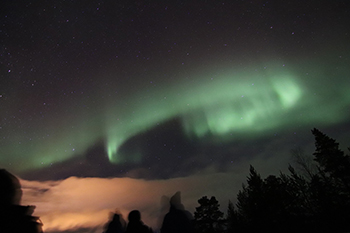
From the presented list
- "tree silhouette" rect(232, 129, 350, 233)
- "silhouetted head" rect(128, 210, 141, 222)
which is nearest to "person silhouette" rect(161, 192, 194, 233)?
"tree silhouette" rect(232, 129, 350, 233)

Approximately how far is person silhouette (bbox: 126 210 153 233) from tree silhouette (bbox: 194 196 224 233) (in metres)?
29.6

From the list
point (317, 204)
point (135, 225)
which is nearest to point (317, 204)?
point (317, 204)

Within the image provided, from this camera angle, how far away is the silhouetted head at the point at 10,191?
6453 mm

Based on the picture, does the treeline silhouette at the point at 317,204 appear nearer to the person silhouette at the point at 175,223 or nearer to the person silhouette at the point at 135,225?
the person silhouette at the point at 175,223

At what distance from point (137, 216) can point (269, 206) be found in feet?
81.2

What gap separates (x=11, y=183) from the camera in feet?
22.1

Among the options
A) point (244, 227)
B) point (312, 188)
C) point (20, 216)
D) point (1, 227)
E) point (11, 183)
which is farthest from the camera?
point (312, 188)

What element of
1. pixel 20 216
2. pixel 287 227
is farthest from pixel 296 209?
pixel 20 216

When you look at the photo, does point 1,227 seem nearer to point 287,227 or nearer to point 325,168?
point 287,227

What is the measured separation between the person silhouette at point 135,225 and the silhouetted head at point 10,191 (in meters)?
5.48

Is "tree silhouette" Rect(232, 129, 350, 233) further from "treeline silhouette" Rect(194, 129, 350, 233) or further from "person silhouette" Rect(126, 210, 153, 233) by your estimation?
"person silhouette" Rect(126, 210, 153, 233)

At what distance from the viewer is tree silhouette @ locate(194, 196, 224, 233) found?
29.3 metres

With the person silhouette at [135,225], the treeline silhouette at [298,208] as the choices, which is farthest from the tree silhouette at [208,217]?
the person silhouette at [135,225]

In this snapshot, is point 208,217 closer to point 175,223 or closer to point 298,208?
point 175,223
